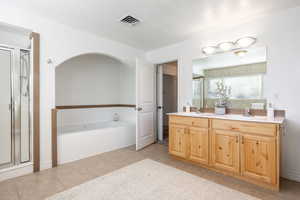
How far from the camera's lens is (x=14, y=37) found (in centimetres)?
261

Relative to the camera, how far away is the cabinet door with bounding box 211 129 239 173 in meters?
2.13

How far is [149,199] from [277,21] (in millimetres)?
2987

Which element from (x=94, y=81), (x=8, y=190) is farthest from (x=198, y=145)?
(x=94, y=81)

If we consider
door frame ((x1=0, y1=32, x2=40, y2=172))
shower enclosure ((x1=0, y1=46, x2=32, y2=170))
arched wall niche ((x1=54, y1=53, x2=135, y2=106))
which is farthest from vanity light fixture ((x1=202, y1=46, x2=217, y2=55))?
shower enclosure ((x1=0, y1=46, x2=32, y2=170))

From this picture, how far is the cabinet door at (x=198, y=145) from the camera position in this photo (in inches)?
95.6

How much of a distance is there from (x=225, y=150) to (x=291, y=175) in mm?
940

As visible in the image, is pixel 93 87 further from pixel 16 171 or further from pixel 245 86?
pixel 245 86

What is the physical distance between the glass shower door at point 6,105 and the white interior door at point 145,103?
2.14 metres

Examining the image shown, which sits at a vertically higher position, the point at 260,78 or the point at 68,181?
the point at 260,78

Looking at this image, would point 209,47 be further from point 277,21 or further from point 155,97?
point 155,97

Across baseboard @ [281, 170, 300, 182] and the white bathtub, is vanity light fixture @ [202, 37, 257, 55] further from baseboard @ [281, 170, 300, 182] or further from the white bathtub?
the white bathtub

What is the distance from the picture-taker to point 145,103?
362 centimetres

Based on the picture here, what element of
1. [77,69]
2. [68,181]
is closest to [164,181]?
[68,181]

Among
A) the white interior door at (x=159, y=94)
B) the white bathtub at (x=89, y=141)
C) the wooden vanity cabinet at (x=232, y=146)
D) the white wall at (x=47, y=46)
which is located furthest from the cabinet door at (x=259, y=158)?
the white wall at (x=47, y=46)
